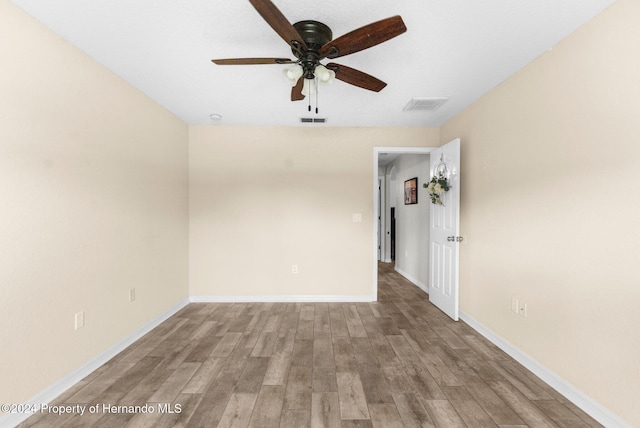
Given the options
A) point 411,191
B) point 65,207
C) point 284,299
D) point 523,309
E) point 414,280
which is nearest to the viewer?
point 65,207

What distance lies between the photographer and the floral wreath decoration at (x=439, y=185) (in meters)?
3.23

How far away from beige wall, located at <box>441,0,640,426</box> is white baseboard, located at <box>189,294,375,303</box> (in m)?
1.65

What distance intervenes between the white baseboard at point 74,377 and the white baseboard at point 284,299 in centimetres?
82

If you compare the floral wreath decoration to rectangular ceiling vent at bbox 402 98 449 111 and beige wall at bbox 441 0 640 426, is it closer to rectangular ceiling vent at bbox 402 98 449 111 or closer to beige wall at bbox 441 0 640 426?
beige wall at bbox 441 0 640 426

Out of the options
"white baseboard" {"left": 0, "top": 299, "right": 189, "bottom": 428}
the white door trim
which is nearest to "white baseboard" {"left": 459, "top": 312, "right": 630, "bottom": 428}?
the white door trim

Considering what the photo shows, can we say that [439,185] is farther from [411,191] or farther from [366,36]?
[366,36]

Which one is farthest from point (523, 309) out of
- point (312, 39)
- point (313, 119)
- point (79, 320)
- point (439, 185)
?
point (79, 320)

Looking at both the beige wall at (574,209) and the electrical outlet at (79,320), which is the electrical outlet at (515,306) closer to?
the beige wall at (574,209)

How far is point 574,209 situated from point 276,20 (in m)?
2.16

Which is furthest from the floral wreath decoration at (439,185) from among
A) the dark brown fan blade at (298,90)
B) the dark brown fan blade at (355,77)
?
the dark brown fan blade at (298,90)

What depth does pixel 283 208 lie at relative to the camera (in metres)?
3.81

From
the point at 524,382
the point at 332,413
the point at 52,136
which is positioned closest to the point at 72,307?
the point at 52,136

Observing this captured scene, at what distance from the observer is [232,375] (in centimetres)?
208

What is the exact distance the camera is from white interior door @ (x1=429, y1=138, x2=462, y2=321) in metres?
3.09
